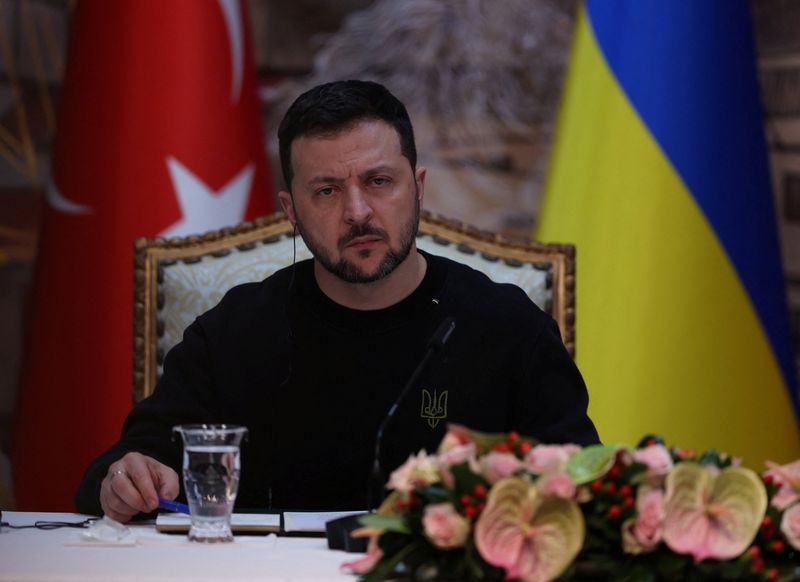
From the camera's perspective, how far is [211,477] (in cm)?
139

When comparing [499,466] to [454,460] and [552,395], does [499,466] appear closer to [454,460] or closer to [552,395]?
[454,460]

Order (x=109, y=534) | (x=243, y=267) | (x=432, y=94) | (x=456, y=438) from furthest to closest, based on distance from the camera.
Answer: (x=432, y=94) < (x=243, y=267) < (x=109, y=534) < (x=456, y=438)

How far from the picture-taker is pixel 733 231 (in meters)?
2.68

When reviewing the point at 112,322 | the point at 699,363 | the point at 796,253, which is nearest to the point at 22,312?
the point at 112,322

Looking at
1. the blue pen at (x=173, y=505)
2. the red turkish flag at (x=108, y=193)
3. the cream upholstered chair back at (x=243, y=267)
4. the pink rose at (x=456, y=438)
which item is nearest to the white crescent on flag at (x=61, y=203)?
the red turkish flag at (x=108, y=193)

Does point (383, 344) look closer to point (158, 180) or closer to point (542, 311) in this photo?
point (542, 311)

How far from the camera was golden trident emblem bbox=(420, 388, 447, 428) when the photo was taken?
182 centimetres

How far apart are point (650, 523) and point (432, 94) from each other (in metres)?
2.16

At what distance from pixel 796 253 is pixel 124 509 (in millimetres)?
1948

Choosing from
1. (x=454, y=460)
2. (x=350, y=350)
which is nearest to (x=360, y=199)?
(x=350, y=350)

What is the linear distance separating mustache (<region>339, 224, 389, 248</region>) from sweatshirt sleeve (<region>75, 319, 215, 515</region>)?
330 millimetres

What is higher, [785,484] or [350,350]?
[350,350]

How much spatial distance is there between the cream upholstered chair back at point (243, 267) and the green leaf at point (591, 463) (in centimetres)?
104

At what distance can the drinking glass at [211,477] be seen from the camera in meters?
1.38
